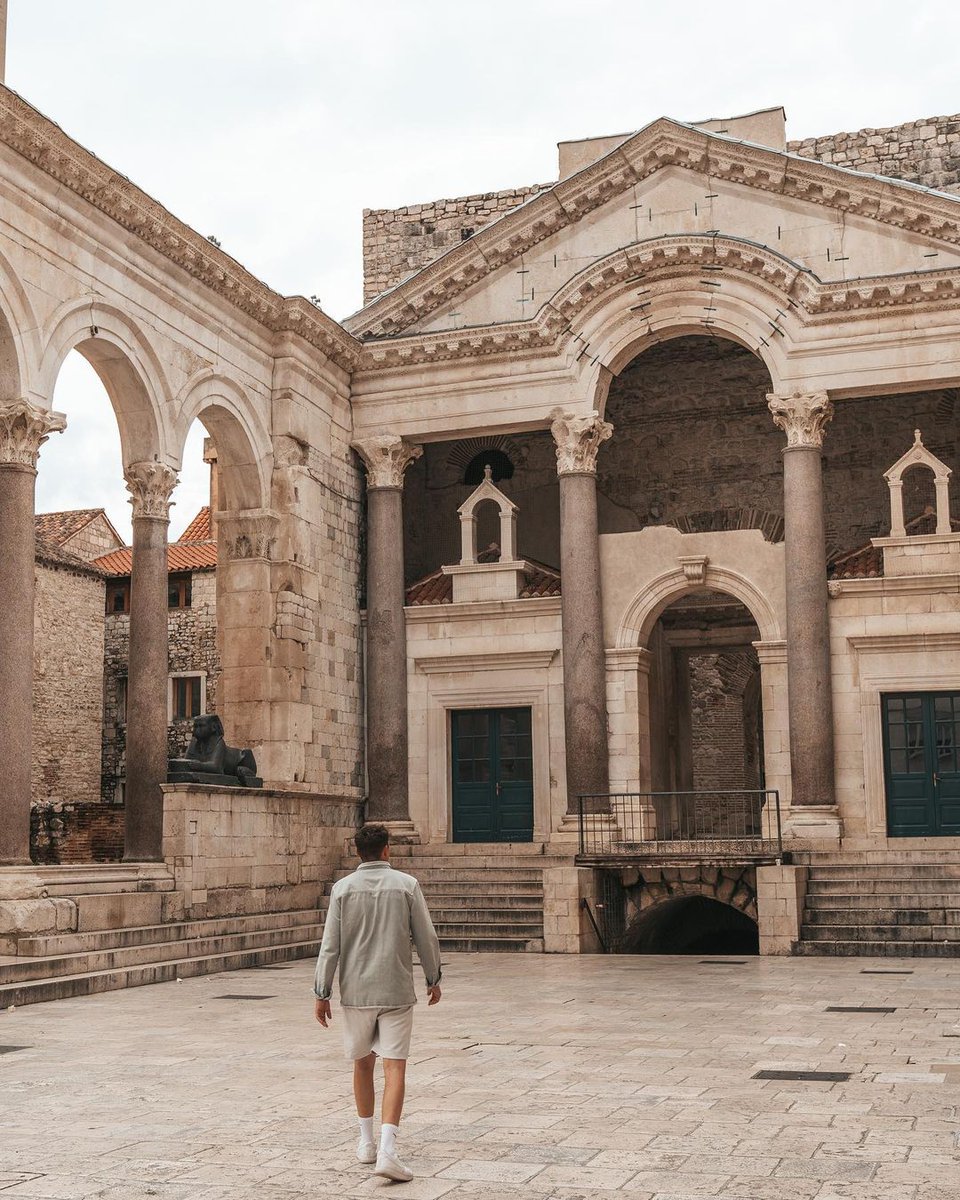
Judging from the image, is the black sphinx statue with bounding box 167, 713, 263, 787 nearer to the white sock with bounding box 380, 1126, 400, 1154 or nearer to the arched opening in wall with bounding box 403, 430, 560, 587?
the arched opening in wall with bounding box 403, 430, 560, 587

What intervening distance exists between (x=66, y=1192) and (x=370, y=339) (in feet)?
63.6

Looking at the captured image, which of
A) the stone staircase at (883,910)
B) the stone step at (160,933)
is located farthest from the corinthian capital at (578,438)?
the stone step at (160,933)

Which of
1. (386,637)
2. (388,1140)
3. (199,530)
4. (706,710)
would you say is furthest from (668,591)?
(199,530)

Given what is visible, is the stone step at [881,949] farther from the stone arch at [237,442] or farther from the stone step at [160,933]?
the stone arch at [237,442]

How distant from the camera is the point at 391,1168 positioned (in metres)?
5.93

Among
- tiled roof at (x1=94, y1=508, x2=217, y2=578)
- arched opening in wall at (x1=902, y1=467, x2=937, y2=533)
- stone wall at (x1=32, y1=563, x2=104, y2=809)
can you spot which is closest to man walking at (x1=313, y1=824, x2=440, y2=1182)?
arched opening in wall at (x1=902, y1=467, x2=937, y2=533)

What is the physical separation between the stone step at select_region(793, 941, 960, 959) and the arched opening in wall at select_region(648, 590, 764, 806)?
8.30 feet

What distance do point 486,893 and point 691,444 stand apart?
33.3ft

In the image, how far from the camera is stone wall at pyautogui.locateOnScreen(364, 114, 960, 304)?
2709 centimetres

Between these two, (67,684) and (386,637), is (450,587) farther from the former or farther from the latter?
(67,684)

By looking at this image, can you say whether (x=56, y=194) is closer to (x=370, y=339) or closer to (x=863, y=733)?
(x=370, y=339)

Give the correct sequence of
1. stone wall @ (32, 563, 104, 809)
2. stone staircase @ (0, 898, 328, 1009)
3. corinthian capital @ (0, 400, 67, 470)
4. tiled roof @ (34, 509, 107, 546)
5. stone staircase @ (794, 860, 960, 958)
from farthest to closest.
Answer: tiled roof @ (34, 509, 107, 546), stone wall @ (32, 563, 104, 809), stone staircase @ (794, 860, 960, 958), corinthian capital @ (0, 400, 67, 470), stone staircase @ (0, 898, 328, 1009)

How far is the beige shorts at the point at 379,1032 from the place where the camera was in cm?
627

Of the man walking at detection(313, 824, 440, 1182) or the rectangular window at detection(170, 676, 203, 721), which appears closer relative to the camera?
the man walking at detection(313, 824, 440, 1182)
